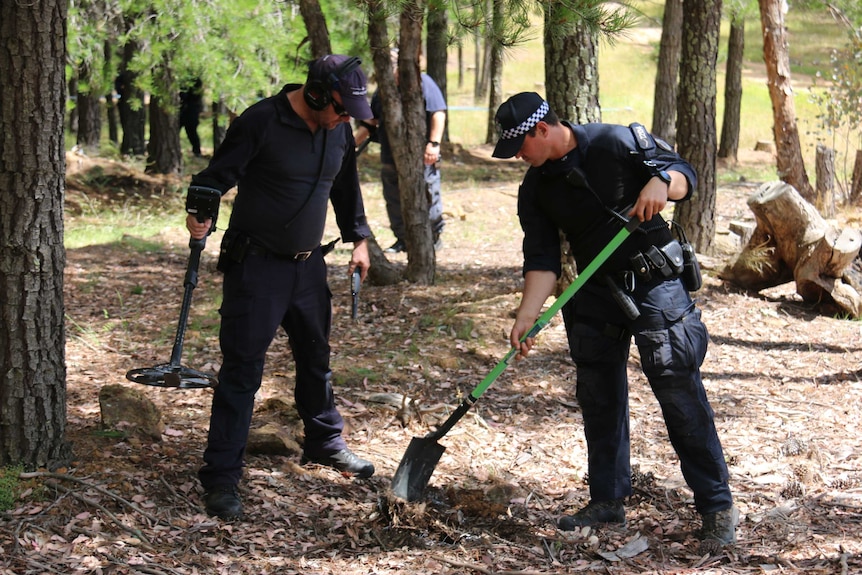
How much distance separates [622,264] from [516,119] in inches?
29.0

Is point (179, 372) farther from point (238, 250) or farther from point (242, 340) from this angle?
point (238, 250)

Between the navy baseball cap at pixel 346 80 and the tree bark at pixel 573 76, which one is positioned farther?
the tree bark at pixel 573 76

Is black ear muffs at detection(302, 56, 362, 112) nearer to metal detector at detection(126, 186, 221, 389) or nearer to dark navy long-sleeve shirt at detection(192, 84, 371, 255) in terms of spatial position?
dark navy long-sleeve shirt at detection(192, 84, 371, 255)

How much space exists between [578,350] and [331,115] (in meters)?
1.48

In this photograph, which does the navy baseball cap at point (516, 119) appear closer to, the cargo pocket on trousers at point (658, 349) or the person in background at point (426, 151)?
the cargo pocket on trousers at point (658, 349)

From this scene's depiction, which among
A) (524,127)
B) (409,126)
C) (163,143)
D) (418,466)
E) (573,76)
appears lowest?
(418,466)

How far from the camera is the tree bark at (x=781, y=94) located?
37.6ft

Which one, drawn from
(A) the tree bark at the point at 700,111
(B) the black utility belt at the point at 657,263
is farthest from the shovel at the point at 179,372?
(A) the tree bark at the point at 700,111

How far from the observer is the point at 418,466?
4086 mm

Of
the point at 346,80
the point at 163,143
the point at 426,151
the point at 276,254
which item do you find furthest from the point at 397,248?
the point at 163,143

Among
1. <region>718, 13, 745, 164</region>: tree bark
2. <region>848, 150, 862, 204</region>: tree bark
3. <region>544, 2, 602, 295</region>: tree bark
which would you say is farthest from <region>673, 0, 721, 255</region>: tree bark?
<region>718, 13, 745, 164</region>: tree bark

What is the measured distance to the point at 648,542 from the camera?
3914mm

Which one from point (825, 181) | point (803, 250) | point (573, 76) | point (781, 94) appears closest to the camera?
point (573, 76)

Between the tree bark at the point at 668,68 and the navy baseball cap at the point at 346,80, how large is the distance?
1176 cm
